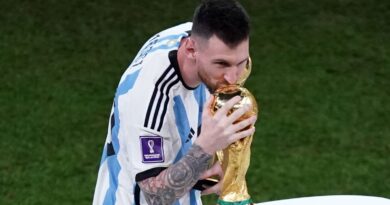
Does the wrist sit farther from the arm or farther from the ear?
the ear

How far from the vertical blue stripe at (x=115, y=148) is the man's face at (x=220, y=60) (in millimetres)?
347

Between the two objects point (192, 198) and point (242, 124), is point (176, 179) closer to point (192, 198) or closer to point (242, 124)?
point (242, 124)

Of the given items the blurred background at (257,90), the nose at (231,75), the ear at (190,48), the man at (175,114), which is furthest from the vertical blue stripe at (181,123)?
the blurred background at (257,90)

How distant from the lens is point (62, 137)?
6660 millimetres

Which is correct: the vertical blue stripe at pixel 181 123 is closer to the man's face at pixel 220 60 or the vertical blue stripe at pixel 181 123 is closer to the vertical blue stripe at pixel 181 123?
the vertical blue stripe at pixel 181 123

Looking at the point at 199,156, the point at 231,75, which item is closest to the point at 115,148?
the point at 199,156

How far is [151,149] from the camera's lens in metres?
3.29

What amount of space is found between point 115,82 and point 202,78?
4282 millimetres

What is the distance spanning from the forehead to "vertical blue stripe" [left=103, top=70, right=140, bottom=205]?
39cm

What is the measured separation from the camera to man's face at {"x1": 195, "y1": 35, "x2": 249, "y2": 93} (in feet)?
9.99

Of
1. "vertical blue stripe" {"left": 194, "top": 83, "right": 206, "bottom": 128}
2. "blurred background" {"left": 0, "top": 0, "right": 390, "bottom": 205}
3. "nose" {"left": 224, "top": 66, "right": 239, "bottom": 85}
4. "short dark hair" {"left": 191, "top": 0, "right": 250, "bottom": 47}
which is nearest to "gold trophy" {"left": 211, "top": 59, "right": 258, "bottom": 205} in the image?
"nose" {"left": 224, "top": 66, "right": 239, "bottom": 85}

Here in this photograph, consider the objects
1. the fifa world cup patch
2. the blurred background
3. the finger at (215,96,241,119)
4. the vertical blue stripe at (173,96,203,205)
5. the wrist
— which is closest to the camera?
the finger at (215,96,241,119)

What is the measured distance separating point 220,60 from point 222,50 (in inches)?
1.3

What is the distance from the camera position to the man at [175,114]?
3.05m
